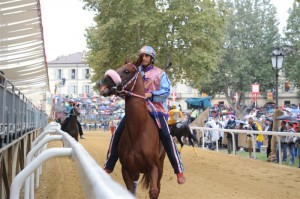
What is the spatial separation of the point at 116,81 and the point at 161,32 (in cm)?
2655

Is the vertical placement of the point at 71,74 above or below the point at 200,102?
above

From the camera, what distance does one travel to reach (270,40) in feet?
203

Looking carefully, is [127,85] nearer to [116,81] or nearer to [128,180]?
[116,81]

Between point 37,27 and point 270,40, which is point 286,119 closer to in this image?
point 37,27

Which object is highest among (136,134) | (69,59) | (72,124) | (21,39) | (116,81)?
(69,59)

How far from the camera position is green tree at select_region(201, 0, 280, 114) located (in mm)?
60406

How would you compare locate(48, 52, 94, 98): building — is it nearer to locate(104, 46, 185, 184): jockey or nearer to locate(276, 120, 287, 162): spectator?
locate(276, 120, 287, 162): spectator

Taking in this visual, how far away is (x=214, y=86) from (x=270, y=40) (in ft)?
30.0

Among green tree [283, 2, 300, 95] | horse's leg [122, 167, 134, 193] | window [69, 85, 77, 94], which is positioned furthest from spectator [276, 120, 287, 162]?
window [69, 85, 77, 94]

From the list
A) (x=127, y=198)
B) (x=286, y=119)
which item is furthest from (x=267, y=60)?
(x=127, y=198)

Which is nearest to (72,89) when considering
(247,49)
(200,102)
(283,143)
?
(247,49)

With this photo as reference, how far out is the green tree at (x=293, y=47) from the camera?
184 feet

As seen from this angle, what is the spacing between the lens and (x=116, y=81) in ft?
19.1

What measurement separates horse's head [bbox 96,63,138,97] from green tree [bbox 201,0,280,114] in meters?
53.6
